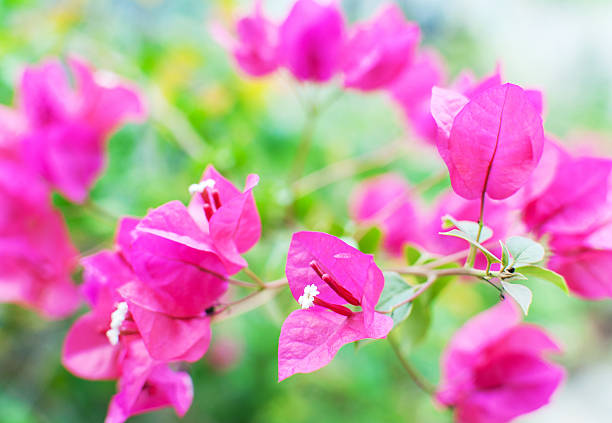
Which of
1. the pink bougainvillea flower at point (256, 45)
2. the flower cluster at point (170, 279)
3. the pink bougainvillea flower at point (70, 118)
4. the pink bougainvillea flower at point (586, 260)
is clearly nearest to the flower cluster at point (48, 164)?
the pink bougainvillea flower at point (70, 118)

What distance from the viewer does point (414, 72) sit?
2.13ft

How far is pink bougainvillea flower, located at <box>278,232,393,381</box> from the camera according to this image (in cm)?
29

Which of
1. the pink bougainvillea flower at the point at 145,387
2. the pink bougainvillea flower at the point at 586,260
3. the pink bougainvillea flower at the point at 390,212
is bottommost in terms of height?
the pink bougainvillea flower at the point at 390,212

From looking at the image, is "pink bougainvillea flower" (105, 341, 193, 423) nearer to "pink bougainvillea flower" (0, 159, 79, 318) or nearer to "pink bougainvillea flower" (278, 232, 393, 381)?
"pink bougainvillea flower" (278, 232, 393, 381)

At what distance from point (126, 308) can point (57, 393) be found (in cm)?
75

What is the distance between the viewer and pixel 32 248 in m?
0.57

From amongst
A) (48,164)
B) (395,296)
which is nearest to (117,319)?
(395,296)

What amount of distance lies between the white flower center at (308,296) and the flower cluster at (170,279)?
5 centimetres

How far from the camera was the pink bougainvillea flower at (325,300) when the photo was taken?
11.3 inches

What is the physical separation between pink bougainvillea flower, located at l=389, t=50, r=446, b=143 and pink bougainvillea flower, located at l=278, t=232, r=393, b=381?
0.37m

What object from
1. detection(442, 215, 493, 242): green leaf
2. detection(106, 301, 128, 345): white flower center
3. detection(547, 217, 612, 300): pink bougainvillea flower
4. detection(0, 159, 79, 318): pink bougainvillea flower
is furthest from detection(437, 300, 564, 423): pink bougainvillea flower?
detection(0, 159, 79, 318): pink bougainvillea flower

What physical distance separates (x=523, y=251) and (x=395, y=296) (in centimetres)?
8

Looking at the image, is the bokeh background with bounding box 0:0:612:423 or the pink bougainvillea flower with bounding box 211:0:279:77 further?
the bokeh background with bounding box 0:0:612:423

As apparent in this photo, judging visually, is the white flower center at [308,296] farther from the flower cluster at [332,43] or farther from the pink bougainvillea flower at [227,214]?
the flower cluster at [332,43]
